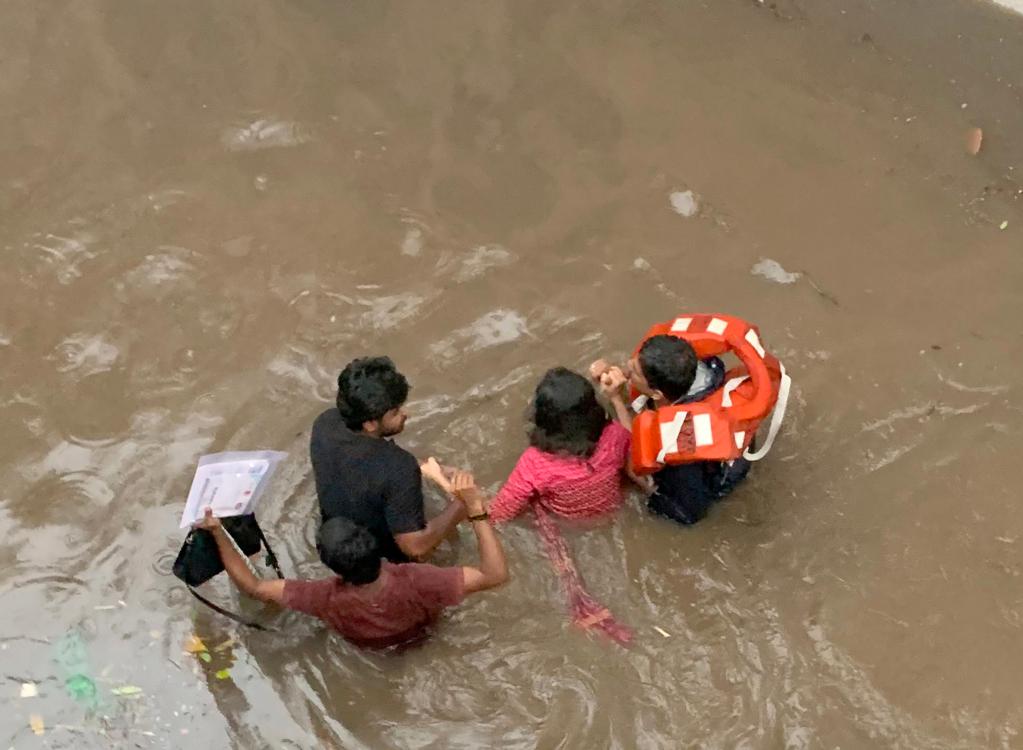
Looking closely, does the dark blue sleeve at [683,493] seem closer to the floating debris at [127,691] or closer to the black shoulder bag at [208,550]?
the black shoulder bag at [208,550]

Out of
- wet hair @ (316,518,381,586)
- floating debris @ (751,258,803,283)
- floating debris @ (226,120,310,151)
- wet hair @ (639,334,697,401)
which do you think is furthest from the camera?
floating debris @ (226,120,310,151)

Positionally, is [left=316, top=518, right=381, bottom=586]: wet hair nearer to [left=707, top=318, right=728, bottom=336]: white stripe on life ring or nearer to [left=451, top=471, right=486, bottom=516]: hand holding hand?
[left=451, top=471, right=486, bottom=516]: hand holding hand

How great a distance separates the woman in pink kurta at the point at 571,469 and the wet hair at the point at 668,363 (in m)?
0.23

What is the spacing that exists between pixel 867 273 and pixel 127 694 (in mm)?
3713

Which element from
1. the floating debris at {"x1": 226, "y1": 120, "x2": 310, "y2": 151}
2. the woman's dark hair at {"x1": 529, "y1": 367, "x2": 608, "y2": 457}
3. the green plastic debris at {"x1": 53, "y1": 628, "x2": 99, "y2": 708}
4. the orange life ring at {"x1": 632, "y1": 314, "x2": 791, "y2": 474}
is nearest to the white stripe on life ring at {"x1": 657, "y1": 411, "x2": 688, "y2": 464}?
the orange life ring at {"x1": 632, "y1": 314, "x2": 791, "y2": 474}

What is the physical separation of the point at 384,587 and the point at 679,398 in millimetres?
1249

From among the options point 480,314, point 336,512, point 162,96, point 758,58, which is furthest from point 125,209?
point 758,58

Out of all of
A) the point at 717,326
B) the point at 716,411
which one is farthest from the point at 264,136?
the point at 716,411

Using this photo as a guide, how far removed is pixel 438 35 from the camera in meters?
5.69

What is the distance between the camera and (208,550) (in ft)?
10.8

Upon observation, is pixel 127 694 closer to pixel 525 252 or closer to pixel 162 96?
pixel 525 252

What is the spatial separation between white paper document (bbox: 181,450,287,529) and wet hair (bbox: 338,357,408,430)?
0.93ft

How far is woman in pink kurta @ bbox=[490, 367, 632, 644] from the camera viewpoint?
11.5 feet

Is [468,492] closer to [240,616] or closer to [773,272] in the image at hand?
[240,616]
